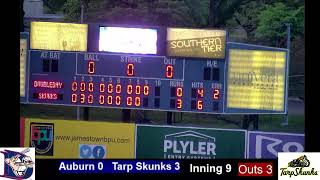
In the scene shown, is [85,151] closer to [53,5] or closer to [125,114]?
[125,114]

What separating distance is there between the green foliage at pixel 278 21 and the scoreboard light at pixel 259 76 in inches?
8.1

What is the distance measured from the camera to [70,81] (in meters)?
7.94

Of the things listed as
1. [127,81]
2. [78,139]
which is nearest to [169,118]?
[127,81]

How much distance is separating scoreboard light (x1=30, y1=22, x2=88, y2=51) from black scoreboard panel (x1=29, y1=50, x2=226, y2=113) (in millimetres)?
84

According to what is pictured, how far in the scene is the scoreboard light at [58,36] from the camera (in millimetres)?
7812

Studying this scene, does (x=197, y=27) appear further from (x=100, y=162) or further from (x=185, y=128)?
(x=100, y=162)

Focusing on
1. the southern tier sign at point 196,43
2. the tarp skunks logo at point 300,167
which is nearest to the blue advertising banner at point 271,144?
the tarp skunks logo at point 300,167

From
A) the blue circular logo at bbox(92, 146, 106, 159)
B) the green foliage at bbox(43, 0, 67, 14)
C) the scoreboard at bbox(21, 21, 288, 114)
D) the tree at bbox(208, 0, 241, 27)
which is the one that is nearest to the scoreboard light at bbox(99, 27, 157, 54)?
the scoreboard at bbox(21, 21, 288, 114)

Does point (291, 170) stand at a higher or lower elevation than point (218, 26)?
lower

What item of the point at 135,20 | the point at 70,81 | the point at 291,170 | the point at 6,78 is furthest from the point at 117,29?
the point at 291,170

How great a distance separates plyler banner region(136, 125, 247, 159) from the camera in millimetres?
7797

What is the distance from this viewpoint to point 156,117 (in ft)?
26.0

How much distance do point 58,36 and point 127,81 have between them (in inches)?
38.7

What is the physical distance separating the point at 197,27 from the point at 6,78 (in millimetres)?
2332
